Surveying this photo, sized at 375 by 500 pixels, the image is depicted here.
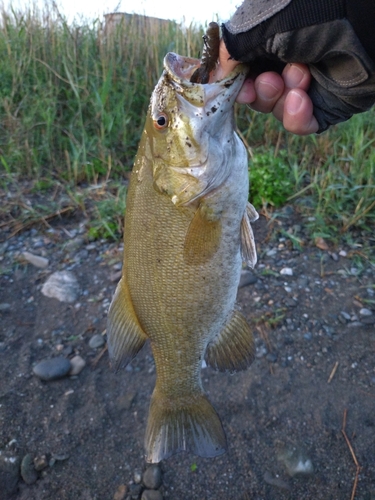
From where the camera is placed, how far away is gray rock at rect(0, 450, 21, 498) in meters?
2.16

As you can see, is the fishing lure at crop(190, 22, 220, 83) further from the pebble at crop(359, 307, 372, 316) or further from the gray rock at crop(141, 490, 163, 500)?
the pebble at crop(359, 307, 372, 316)

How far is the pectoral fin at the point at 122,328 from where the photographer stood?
1.77m

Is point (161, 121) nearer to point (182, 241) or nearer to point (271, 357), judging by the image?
point (182, 241)

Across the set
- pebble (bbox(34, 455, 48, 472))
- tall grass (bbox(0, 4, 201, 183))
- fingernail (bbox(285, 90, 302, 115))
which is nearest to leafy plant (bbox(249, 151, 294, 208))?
tall grass (bbox(0, 4, 201, 183))

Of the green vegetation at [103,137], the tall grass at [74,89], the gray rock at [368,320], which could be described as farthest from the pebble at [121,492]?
the tall grass at [74,89]

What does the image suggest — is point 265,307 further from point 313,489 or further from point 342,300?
point 313,489

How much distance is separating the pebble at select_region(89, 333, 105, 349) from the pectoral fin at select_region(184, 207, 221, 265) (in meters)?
1.51

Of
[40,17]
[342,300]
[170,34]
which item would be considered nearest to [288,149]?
[342,300]

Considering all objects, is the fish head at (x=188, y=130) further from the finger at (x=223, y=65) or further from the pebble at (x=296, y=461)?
the pebble at (x=296, y=461)

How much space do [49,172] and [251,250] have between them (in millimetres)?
3574

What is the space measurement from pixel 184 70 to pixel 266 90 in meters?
0.47

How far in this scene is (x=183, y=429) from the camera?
1857 millimetres

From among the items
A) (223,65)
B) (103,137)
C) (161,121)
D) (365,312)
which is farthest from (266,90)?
(103,137)

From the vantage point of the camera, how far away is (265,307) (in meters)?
3.05
